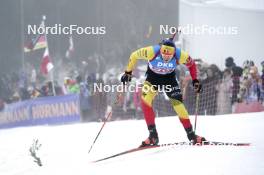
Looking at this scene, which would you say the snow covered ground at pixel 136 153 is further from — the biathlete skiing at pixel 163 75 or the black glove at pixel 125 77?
the black glove at pixel 125 77

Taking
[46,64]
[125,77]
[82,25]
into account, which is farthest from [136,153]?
[46,64]

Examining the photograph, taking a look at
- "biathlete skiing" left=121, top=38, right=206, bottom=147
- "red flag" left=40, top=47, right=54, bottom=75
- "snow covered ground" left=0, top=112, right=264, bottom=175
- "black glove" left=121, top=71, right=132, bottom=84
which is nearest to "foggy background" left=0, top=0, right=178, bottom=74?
"red flag" left=40, top=47, right=54, bottom=75

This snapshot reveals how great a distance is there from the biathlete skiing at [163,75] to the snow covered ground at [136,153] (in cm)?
27

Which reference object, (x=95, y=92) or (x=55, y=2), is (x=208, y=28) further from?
(x=55, y=2)

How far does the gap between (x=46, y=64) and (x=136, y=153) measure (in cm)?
495

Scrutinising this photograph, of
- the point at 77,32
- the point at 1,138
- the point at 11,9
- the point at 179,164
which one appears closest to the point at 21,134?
the point at 1,138

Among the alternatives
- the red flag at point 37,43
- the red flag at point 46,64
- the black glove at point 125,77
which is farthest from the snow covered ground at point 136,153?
the red flag at point 37,43

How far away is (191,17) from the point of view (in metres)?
7.94

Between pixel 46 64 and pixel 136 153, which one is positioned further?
pixel 46 64

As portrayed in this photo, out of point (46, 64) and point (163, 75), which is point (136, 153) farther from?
point (46, 64)

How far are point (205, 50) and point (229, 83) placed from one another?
91 centimetres

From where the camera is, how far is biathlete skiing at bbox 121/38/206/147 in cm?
500

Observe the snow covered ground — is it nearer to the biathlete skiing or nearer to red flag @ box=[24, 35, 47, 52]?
the biathlete skiing

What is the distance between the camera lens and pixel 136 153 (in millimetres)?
5219
